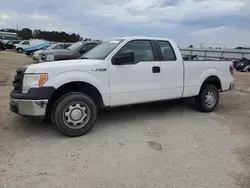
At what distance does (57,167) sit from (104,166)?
0.66 meters

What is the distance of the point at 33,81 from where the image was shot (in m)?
4.50

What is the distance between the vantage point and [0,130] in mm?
5016

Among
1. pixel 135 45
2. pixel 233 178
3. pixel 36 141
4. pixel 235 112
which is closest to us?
pixel 233 178

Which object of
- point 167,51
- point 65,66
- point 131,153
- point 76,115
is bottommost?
point 131,153

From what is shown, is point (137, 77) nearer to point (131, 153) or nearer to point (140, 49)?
point (140, 49)

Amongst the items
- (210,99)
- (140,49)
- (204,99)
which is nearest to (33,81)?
(140,49)

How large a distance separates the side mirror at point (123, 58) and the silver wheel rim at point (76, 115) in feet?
3.48

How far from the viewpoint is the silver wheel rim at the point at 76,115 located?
4664mm

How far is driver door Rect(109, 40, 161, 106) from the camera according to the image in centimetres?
517

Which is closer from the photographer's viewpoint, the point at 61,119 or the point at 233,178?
the point at 233,178

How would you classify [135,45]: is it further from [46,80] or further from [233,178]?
[233,178]

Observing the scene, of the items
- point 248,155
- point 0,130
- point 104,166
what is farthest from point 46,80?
point 248,155

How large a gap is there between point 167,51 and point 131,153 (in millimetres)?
Result: 2807

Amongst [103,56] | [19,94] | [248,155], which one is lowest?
[248,155]
